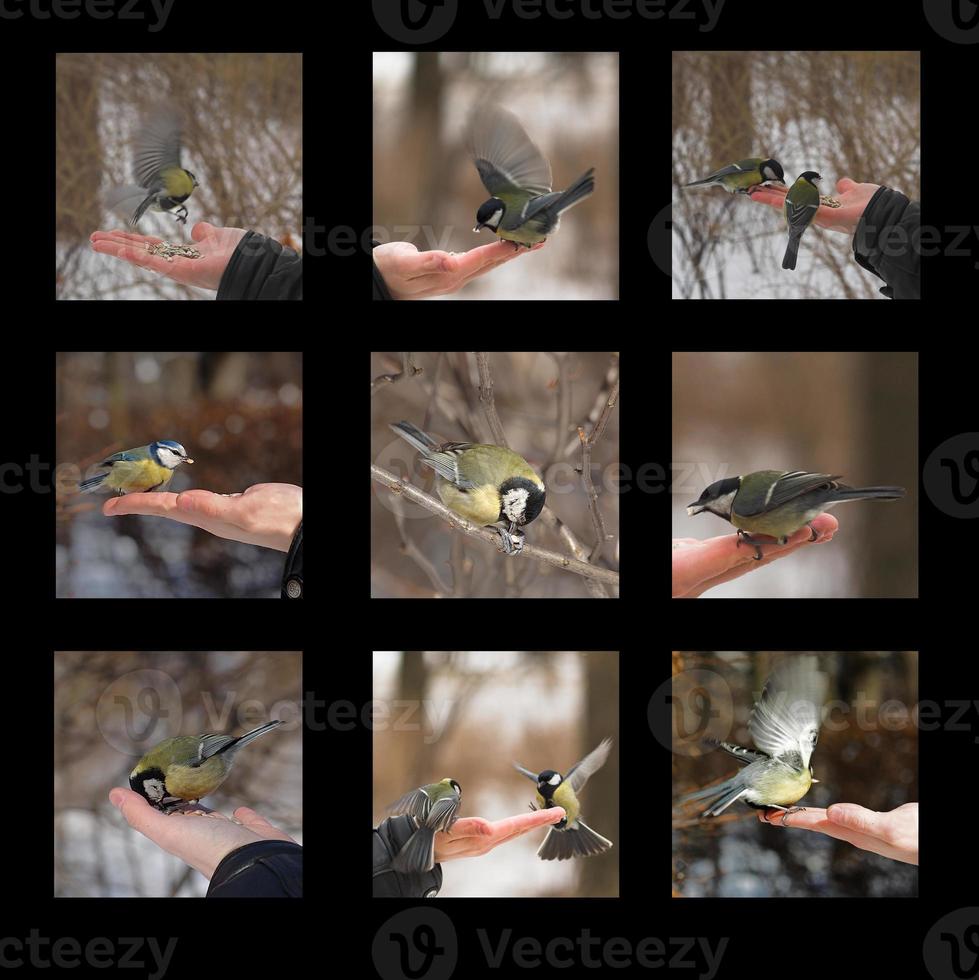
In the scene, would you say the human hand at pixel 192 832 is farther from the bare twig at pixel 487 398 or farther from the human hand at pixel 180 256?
the human hand at pixel 180 256

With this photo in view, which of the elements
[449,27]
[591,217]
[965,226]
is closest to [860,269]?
[965,226]

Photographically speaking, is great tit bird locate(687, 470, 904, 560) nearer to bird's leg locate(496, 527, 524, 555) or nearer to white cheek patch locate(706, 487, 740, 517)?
white cheek patch locate(706, 487, 740, 517)

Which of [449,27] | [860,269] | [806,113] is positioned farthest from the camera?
[806,113]

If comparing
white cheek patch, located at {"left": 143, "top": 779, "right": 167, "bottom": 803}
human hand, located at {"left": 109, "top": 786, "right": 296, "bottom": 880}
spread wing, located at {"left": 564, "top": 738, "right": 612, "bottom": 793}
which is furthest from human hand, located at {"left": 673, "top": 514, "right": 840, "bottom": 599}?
white cheek patch, located at {"left": 143, "top": 779, "right": 167, "bottom": 803}

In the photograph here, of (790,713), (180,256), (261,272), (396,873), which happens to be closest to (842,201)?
(790,713)

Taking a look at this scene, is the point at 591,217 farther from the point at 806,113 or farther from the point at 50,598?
the point at 50,598

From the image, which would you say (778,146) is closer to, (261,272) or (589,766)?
(261,272)
